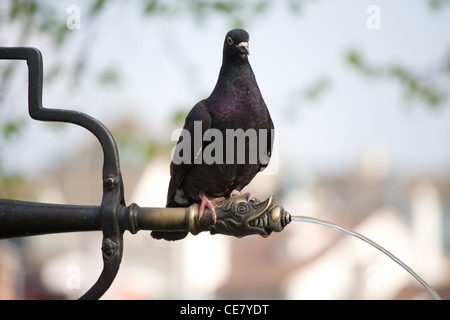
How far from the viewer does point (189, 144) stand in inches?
111

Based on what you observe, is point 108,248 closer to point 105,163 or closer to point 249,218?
point 105,163

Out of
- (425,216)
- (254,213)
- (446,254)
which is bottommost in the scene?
(254,213)

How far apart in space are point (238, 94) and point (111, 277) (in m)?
1.05

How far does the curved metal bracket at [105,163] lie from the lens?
1.86 m

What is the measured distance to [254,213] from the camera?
6.37 ft

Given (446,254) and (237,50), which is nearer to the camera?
(237,50)

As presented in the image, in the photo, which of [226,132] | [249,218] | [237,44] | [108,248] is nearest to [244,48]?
[237,44]

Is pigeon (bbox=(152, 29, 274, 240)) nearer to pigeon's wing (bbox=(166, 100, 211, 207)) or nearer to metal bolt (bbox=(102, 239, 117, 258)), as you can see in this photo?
pigeon's wing (bbox=(166, 100, 211, 207))

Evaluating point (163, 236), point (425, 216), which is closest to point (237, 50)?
point (163, 236)

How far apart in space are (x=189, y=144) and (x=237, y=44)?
0.43m

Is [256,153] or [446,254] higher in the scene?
[446,254]
